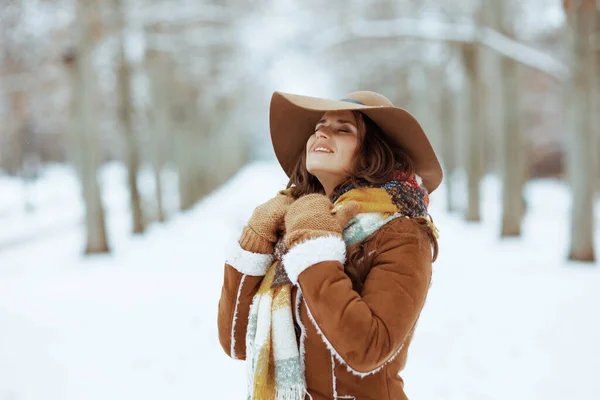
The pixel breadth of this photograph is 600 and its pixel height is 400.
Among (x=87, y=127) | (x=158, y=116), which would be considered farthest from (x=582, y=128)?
(x=158, y=116)

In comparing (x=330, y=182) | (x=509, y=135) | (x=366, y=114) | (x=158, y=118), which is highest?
(x=366, y=114)

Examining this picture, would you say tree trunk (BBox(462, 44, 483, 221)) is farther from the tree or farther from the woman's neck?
the woman's neck

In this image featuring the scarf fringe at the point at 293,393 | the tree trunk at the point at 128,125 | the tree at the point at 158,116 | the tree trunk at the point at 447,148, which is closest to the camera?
the scarf fringe at the point at 293,393

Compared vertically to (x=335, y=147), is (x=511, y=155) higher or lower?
lower

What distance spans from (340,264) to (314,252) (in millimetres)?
87

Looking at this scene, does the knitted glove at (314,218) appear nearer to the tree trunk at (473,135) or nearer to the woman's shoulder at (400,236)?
the woman's shoulder at (400,236)

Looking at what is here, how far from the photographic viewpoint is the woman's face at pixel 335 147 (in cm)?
178

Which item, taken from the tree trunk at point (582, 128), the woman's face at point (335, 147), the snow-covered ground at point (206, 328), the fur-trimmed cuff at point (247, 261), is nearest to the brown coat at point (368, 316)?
the fur-trimmed cuff at point (247, 261)

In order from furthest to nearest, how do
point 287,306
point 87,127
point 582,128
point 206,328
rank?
point 87,127 → point 582,128 → point 206,328 → point 287,306

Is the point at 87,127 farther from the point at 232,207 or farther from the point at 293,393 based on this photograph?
the point at 232,207

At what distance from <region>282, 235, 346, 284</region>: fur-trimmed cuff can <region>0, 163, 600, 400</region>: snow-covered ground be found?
18.7 inches

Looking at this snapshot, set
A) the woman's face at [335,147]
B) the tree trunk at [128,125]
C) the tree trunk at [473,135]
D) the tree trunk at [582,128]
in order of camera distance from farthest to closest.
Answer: the tree trunk at [473,135] < the tree trunk at [128,125] < the tree trunk at [582,128] < the woman's face at [335,147]

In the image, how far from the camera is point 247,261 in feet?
5.64

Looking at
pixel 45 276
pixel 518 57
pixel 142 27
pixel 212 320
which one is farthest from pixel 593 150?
pixel 142 27
